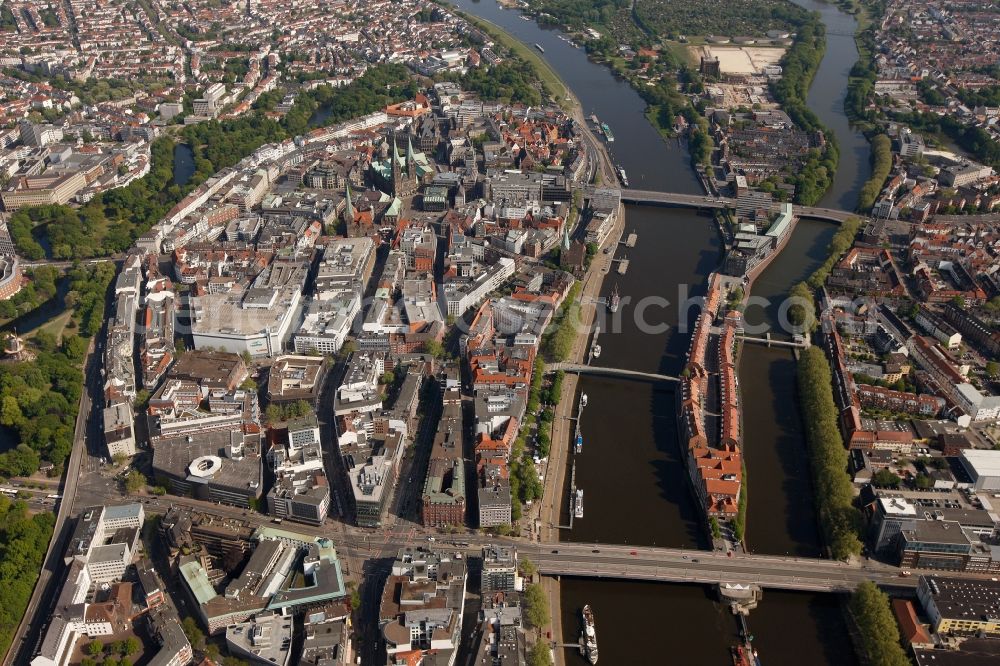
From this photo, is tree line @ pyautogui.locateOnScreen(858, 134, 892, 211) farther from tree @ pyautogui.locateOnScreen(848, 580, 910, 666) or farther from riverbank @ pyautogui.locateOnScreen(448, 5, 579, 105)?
tree @ pyautogui.locateOnScreen(848, 580, 910, 666)

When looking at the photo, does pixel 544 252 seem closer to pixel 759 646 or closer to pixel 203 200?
pixel 203 200

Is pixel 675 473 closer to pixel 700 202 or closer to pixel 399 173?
pixel 700 202

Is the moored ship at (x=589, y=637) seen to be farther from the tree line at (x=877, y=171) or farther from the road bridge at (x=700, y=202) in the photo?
the tree line at (x=877, y=171)

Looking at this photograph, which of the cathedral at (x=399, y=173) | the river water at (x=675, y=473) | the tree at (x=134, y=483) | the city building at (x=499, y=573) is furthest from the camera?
the cathedral at (x=399, y=173)

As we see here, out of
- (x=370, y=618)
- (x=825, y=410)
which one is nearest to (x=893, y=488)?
(x=825, y=410)

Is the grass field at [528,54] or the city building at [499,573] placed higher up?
the city building at [499,573]

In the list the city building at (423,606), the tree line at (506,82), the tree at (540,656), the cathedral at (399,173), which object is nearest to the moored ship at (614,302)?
the cathedral at (399,173)

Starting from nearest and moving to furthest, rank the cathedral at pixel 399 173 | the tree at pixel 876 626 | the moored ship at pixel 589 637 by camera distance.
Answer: the tree at pixel 876 626 < the moored ship at pixel 589 637 < the cathedral at pixel 399 173

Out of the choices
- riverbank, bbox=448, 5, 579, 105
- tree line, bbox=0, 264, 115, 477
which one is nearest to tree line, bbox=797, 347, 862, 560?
tree line, bbox=0, 264, 115, 477
